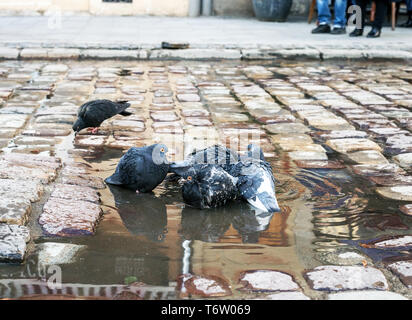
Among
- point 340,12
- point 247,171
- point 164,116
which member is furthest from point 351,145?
point 340,12

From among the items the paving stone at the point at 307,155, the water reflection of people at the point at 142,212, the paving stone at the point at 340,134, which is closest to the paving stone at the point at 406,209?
the paving stone at the point at 307,155

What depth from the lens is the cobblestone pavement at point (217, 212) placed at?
8.23 ft

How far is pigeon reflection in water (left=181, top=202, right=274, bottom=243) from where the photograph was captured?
2.95m

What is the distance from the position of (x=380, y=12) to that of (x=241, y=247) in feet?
26.2

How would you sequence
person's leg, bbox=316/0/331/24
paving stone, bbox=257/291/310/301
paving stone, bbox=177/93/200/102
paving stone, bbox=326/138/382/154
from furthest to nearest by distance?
person's leg, bbox=316/0/331/24 < paving stone, bbox=177/93/200/102 < paving stone, bbox=326/138/382/154 < paving stone, bbox=257/291/310/301

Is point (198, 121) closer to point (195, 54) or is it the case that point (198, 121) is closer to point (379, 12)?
point (195, 54)

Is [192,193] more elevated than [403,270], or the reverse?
[192,193]

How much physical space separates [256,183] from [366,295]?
1.06 m

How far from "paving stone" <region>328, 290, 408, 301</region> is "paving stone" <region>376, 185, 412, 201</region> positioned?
1.14 metres

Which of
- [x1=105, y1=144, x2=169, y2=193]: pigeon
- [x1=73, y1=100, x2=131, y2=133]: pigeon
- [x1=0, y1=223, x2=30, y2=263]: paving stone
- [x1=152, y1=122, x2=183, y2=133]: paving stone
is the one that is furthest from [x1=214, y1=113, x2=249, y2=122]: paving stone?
[x1=0, y1=223, x2=30, y2=263]: paving stone

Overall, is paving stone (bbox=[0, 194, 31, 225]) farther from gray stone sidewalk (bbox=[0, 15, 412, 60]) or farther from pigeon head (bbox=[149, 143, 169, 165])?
gray stone sidewalk (bbox=[0, 15, 412, 60])

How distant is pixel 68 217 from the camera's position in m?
3.03

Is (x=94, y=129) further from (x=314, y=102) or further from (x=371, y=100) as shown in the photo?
(x=371, y=100)

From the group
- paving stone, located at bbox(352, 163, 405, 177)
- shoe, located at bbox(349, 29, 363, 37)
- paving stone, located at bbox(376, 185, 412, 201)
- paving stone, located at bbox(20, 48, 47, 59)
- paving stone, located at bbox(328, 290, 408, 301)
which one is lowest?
paving stone, located at bbox(328, 290, 408, 301)
